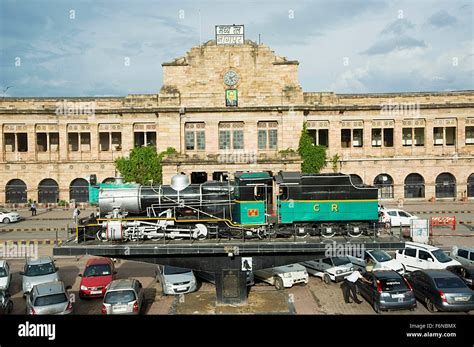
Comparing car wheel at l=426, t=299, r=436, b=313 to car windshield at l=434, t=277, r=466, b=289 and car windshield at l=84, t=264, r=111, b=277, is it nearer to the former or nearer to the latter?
car windshield at l=434, t=277, r=466, b=289

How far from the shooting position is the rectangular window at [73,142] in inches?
2067

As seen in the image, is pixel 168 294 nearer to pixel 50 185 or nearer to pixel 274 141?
pixel 274 141

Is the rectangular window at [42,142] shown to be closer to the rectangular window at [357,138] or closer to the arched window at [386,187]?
the rectangular window at [357,138]

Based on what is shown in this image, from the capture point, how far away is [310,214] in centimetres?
1939

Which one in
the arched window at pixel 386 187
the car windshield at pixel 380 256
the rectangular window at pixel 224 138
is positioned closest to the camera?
the car windshield at pixel 380 256

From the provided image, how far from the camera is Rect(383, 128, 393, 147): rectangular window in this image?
173 feet

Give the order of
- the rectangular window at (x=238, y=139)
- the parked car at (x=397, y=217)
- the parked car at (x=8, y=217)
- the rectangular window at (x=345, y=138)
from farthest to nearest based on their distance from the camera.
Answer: the rectangular window at (x=345, y=138)
the rectangular window at (x=238, y=139)
the parked car at (x=8, y=217)
the parked car at (x=397, y=217)

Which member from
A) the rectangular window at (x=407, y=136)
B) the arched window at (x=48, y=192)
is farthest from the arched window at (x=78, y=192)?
the rectangular window at (x=407, y=136)

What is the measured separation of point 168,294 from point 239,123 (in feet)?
97.2

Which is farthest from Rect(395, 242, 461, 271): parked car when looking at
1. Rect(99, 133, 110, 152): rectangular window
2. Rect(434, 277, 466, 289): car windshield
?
Rect(99, 133, 110, 152): rectangular window

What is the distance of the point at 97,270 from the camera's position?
2148cm

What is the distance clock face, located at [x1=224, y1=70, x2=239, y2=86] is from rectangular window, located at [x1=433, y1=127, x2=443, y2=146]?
24.7 metres

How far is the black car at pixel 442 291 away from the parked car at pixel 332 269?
386 centimetres

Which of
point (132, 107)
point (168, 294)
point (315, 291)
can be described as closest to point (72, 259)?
point (168, 294)
